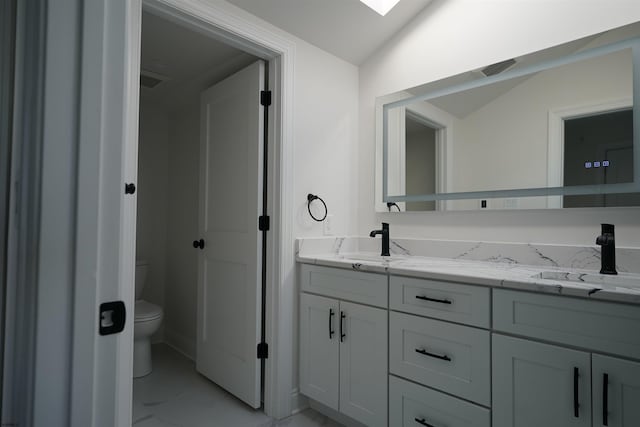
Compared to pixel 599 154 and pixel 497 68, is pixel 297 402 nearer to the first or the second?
pixel 599 154

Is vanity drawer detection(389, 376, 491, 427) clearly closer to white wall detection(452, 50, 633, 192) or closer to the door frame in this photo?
the door frame

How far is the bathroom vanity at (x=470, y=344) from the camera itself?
1112mm

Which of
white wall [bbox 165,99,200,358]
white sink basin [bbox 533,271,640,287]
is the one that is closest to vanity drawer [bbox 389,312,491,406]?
white sink basin [bbox 533,271,640,287]

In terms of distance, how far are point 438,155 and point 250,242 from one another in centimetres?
124

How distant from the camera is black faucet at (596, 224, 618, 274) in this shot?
144 cm

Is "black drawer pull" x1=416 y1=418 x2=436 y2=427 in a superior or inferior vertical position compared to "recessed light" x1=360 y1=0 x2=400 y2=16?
inferior

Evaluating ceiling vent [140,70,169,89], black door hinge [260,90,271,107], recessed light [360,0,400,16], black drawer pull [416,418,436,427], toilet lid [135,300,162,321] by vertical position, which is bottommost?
black drawer pull [416,418,436,427]

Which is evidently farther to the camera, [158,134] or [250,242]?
[158,134]

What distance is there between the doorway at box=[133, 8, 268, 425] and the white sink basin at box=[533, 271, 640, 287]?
146 cm

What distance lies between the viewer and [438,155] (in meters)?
2.17

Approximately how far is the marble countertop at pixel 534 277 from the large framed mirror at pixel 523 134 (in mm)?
324

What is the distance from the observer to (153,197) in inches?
129

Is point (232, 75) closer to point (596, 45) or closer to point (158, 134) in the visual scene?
point (158, 134)

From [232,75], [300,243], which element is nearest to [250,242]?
[300,243]
